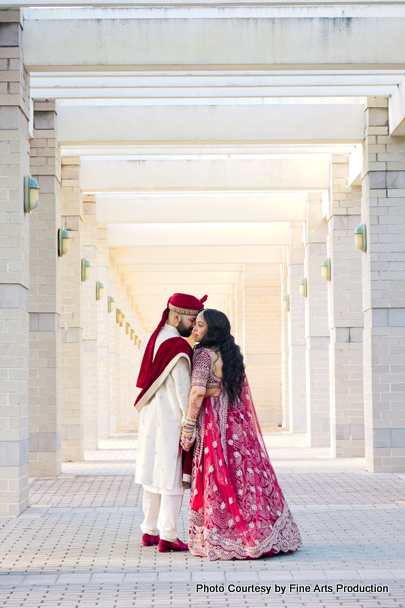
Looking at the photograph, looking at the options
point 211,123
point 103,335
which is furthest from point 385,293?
point 103,335

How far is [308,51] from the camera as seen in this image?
28.5 feet

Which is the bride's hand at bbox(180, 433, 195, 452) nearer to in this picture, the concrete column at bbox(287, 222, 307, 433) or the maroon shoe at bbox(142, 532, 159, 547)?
the maroon shoe at bbox(142, 532, 159, 547)

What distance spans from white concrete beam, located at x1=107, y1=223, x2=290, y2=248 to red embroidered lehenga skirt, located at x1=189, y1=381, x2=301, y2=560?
43.5ft

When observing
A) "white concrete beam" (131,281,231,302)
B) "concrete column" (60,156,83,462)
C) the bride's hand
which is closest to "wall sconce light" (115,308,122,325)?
"white concrete beam" (131,281,231,302)

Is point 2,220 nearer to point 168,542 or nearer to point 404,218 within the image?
point 168,542

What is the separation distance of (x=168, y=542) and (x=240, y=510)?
0.61 m

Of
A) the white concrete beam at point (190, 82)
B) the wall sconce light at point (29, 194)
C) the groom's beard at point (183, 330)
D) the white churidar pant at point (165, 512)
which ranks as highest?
the white concrete beam at point (190, 82)

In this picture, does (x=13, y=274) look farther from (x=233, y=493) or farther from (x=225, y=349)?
(x=233, y=493)

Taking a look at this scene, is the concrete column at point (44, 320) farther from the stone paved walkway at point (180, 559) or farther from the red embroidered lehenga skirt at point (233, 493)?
the red embroidered lehenga skirt at point (233, 493)

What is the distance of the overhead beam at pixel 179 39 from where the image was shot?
335 inches

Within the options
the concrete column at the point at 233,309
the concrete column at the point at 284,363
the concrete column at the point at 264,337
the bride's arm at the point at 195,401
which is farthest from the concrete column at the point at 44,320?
the concrete column at the point at 233,309

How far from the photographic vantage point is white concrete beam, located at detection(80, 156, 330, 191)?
13734 millimetres

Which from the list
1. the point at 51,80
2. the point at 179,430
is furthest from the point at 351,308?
the point at 179,430

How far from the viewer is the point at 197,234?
61.8 feet
